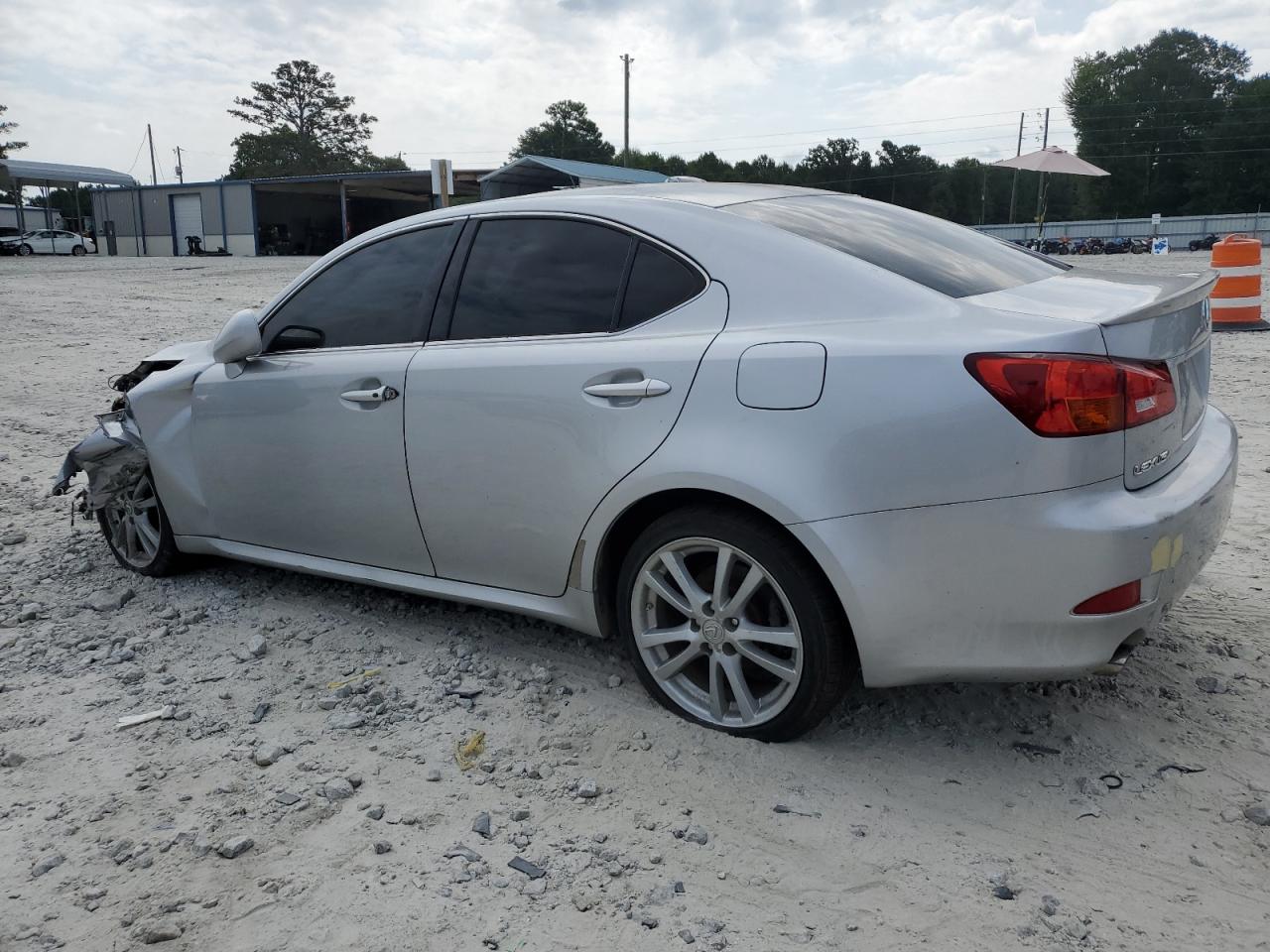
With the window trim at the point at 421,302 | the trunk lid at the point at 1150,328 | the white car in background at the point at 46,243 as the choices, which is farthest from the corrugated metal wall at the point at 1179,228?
the window trim at the point at 421,302

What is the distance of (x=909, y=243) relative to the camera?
3.19 meters

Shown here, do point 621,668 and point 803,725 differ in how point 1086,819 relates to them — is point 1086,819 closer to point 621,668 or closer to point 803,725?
point 803,725

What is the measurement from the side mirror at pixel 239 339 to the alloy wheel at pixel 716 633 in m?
1.89

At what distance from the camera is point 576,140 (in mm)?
90875

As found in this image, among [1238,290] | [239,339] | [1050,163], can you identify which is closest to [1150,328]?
[239,339]

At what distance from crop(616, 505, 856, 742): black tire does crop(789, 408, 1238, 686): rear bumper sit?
0.08m

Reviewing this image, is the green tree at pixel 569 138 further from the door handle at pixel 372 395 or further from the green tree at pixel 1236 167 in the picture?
the door handle at pixel 372 395

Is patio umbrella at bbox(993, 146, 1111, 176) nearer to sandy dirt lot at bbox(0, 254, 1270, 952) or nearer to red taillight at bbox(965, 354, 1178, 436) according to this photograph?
sandy dirt lot at bbox(0, 254, 1270, 952)

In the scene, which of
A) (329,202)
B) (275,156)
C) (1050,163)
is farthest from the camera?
(275,156)

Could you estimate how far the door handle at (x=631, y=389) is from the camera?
9.65 feet

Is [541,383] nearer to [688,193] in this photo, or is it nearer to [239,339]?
[688,193]

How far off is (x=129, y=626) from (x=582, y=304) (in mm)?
2344

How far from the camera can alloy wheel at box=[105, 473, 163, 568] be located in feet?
15.2

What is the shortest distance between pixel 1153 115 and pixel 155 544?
8924 cm
